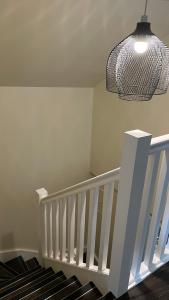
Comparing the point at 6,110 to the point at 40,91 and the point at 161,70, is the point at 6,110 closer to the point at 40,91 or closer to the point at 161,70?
the point at 40,91

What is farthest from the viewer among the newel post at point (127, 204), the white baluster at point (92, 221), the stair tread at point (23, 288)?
the stair tread at point (23, 288)

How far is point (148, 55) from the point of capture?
1.68 meters

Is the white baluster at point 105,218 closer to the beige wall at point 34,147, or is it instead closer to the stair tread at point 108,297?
the stair tread at point 108,297

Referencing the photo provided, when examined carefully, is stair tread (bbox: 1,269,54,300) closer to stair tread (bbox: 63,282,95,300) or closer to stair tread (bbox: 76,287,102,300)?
stair tread (bbox: 63,282,95,300)

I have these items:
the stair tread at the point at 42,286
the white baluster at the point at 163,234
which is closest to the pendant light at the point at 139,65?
the white baluster at the point at 163,234

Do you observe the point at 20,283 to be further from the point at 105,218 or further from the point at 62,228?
the point at 105,218

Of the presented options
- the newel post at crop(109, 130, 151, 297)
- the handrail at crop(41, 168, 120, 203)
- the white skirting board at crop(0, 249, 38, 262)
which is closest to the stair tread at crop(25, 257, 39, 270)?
the white skirting board at crop(0, 249, 38, 262)

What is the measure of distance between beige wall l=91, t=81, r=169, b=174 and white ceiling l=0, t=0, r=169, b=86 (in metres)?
0.65

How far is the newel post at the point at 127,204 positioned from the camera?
1.15 m

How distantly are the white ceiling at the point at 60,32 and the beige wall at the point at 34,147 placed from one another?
14.5 inches

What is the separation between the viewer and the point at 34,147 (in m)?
3.46

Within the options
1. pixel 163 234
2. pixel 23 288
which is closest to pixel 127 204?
pixel 163 234

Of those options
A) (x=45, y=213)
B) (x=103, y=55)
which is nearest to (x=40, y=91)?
(x=103, y=55)

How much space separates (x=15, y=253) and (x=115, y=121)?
261 cm
